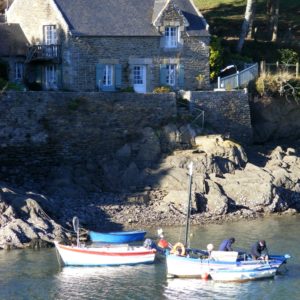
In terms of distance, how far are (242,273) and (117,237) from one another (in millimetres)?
5333

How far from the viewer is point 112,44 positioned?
53125 mm

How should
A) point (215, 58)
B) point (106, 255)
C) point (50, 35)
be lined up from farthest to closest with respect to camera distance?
point (215, 58) → point (50, 35) → point (106, 255)

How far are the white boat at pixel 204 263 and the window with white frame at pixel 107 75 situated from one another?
55.1 feet

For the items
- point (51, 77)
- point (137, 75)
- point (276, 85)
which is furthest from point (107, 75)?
point (276, 85)

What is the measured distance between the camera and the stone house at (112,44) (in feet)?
173

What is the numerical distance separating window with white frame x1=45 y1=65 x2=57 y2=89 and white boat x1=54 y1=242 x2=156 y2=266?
51.2 feet

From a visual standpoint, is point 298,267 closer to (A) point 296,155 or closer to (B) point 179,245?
(B) point 179,245

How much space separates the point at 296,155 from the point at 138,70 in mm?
8523

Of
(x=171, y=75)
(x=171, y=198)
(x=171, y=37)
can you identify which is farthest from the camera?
(x=171, y=75)

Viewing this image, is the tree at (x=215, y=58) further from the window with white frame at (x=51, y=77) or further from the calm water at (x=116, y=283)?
the calm water at (x=116, y=283)

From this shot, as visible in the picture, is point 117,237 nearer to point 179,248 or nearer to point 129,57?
point 179,248

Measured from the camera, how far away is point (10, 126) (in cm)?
4816

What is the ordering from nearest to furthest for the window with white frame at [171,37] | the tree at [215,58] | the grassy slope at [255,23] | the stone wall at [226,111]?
the stone wall at [226,111] → the window with white frame at [171,37] → the tree at [215,58] → the grassy slope at [255,23]

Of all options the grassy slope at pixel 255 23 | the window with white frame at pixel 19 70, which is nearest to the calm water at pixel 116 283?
the window with white frame at pixel 19 70
